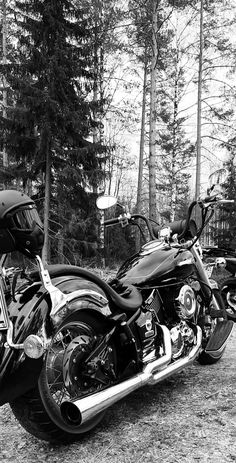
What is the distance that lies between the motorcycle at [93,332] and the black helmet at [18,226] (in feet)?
0.03

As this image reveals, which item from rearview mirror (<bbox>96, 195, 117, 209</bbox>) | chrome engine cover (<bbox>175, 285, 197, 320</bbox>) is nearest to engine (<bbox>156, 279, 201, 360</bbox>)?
chrome engine cover (<bbox>175, 285, 197, 320</bbox>)

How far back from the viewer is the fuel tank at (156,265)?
10.3 feet

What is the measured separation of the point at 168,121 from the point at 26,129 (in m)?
12.1

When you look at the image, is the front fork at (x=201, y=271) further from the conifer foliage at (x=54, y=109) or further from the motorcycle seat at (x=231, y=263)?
the conifer foliage at (x=54, y=109)

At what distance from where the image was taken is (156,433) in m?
2.51

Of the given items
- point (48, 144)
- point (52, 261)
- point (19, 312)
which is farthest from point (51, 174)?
point (19, 312)

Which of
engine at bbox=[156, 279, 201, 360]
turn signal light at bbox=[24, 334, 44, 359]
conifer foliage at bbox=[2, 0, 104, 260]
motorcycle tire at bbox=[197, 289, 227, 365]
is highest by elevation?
conifer foliage at bbox=[2, 0, 104, 260]

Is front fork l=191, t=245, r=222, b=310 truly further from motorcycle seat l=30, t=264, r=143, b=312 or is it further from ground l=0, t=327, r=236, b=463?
motorcycle seat l=30, t=264, r=143, b=312

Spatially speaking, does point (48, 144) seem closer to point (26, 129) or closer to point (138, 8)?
point (26, 129)

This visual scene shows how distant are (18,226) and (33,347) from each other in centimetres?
58

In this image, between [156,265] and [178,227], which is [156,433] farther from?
[178,227]

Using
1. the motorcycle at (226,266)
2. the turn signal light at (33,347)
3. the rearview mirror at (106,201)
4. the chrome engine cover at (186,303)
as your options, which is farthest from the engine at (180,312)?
the turn signal light at (33,347)

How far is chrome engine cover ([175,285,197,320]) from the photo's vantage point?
127 inches

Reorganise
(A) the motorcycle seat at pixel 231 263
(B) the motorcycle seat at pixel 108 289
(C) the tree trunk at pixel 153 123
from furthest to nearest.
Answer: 1. (C) the tree trunk at pixel 153 123
2. (A) the motorcycle seat at pixel 231 263
3. (B) the motorcycle seat at pixel 108 289
